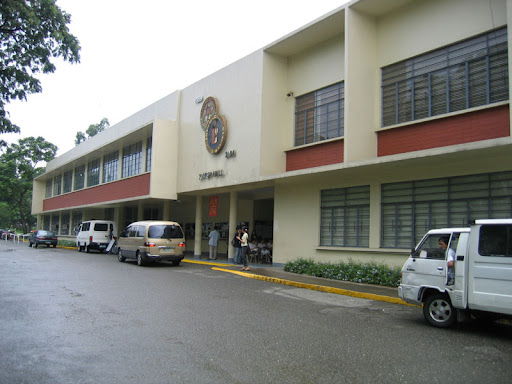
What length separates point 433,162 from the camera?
12.5m

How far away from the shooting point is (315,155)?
16531 mm

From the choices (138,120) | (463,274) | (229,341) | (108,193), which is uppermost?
(138,120)

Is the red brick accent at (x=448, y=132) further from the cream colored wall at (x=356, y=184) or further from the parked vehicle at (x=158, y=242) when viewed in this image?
the parked vehicle at (x=158, y=242)

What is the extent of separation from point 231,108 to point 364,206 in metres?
7.89

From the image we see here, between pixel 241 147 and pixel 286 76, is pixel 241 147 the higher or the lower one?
the lower one

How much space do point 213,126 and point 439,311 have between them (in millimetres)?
14652

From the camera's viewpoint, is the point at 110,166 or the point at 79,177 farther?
the point at 79,177

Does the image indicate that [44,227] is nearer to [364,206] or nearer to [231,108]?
[231,108]

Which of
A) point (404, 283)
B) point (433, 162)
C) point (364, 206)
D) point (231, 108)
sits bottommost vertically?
point (404, 283)

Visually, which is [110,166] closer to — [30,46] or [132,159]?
[132,159]

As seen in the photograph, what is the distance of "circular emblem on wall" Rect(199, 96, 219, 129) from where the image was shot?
20.8 metres

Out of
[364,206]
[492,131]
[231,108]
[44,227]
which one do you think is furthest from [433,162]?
[44,227]

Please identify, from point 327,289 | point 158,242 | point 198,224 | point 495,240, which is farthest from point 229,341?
point 198,224

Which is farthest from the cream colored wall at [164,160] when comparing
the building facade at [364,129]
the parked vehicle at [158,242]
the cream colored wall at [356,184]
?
the cream colored wall at [356,184]
